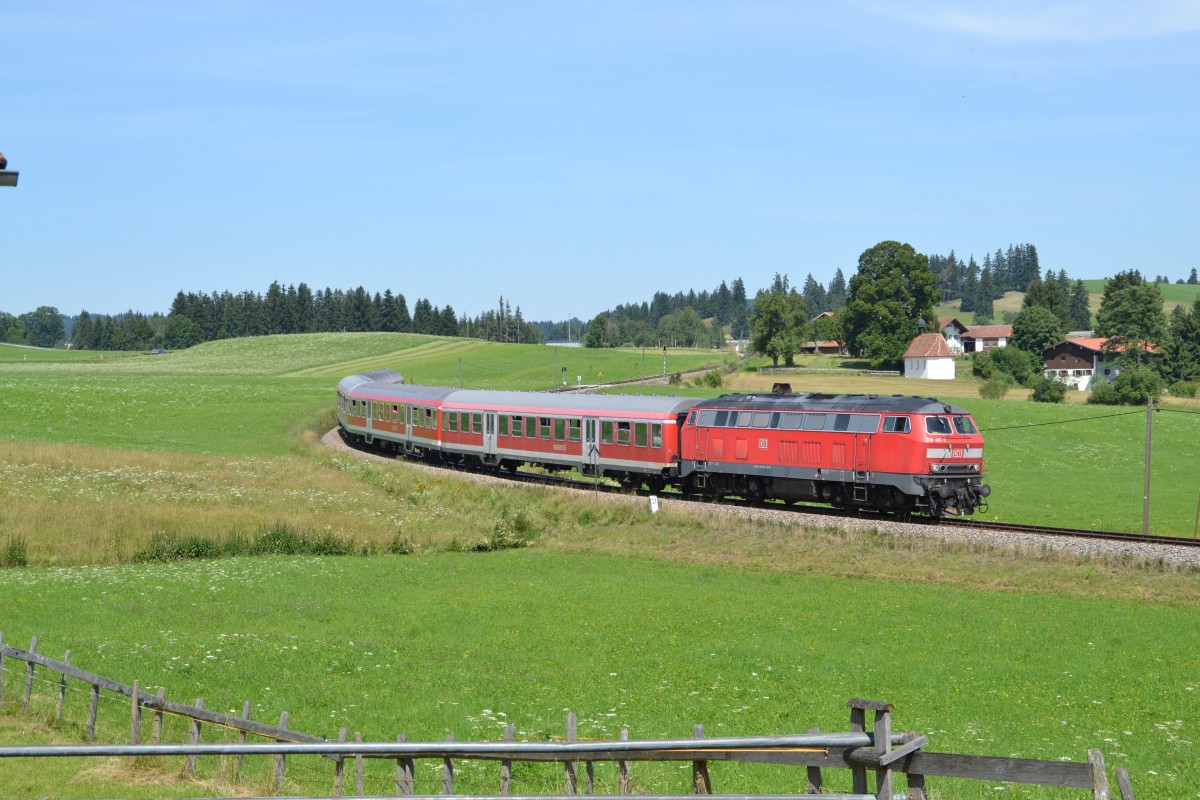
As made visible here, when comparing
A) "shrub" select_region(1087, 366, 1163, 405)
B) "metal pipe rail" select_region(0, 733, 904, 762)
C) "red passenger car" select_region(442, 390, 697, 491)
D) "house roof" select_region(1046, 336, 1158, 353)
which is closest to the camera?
"metal pipe rail" select_region(0, 733, 904, 762)

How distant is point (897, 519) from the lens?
40906mm

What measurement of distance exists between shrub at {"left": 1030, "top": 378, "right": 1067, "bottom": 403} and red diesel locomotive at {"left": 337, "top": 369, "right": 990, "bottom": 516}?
59872 millimetres

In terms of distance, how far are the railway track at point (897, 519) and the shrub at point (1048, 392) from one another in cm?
6068

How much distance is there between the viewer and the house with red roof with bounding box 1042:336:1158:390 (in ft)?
464

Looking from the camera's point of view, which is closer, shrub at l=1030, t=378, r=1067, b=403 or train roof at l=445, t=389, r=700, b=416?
train roof at l=445, t=389, r=700, b=416

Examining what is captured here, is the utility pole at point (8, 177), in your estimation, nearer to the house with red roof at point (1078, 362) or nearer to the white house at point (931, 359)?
the white house at point (931, 359)

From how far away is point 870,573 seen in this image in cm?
3488

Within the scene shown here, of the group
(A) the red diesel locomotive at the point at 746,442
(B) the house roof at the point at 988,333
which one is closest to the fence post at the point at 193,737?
(A) the red diesel locomotive at the point at 746,442

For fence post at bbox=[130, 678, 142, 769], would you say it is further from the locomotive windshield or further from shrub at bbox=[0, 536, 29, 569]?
the locomotive windshield

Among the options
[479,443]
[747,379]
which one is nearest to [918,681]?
[479,443]

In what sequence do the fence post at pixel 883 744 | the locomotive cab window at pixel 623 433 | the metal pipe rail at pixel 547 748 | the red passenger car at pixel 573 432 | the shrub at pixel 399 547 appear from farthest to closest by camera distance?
the locomotive cab window at pixel 623 433 < the red passenger car at pixel 573 432 < the shrub at pixel 399 547 < the metal pipe rail at pixel 547 748 < the fence post at pixel 883 744

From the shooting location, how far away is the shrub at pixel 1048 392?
10131cm

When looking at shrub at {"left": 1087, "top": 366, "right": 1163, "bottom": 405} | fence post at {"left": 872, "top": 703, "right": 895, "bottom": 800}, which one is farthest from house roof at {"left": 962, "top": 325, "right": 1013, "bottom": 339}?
fence post at {"left": 872, "top": 703, "right": 895, "bottom": 800}

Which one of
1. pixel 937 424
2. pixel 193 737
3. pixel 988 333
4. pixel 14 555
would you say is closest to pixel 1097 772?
pixel 193 737
